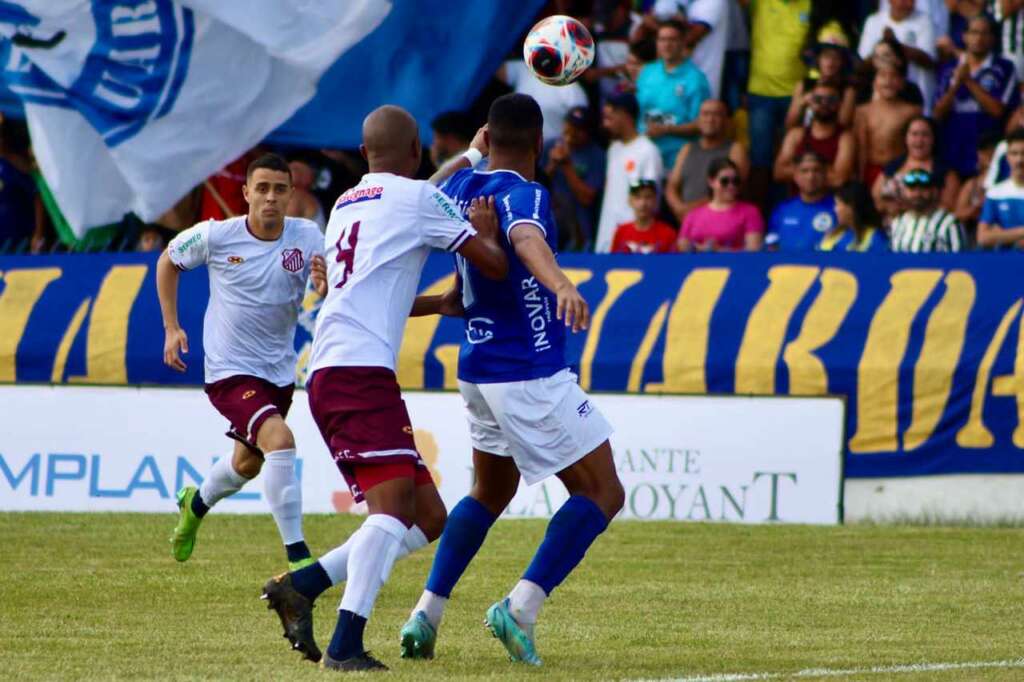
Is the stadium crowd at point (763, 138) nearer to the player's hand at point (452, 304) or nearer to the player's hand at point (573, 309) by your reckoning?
the player's hand at point (452, 304)

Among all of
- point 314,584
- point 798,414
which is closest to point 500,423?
point 314,584

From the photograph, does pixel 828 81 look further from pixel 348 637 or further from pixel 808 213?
pixel 348 637

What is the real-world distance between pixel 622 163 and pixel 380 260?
9.90 meters

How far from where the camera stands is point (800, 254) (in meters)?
14.6

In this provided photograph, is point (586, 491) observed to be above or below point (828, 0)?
below

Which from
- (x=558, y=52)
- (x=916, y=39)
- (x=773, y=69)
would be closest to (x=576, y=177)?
(x=773, y=69)

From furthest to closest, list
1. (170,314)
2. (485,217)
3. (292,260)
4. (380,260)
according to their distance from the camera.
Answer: (292,260) → (170,314) → (485,217) → (380,260)

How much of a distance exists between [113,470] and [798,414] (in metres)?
5.36

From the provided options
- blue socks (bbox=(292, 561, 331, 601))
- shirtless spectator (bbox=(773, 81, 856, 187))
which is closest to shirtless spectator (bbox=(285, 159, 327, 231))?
shirtless spectator (bbox=(773, 81, 856, 187))

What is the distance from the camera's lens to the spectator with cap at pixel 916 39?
54.6 feet

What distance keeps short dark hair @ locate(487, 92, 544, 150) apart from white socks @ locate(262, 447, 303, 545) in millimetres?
2828

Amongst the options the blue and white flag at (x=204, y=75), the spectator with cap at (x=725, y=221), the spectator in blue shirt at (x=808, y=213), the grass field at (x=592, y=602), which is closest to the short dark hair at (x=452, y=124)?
the blue and white flag at (x=204, y=75)

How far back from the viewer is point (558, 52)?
8633mm

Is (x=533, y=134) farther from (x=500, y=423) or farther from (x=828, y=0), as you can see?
(x=828, y=0)
